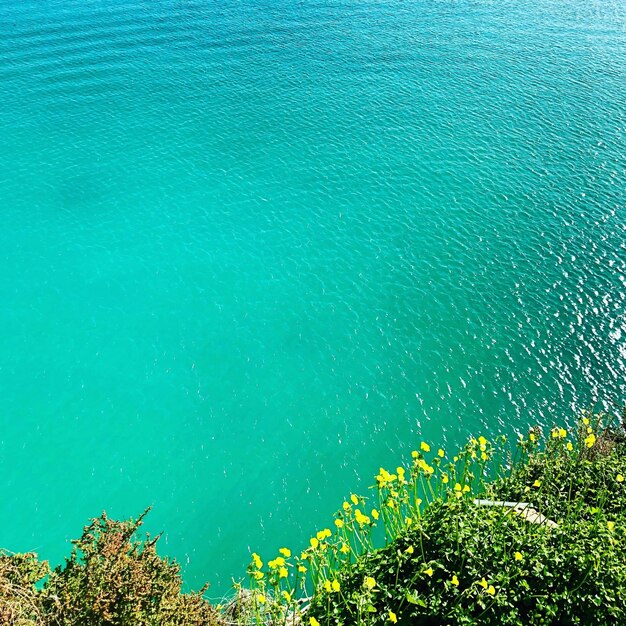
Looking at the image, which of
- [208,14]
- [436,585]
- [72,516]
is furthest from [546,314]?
[208,14]

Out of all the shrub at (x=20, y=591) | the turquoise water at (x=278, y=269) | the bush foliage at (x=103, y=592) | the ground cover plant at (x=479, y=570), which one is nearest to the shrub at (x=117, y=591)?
the bush foliage at (x=103, y=592)

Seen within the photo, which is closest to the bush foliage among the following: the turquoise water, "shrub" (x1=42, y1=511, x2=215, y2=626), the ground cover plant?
"shrub" (x1=42, y1=511, x2=215, y2=626)

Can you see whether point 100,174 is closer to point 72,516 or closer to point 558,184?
point 72,516

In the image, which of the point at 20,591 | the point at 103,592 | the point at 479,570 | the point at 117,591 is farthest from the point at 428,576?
the point at 20,591

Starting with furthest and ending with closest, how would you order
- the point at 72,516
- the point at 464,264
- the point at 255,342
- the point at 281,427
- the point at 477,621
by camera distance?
1. the point at 464,264
2. the point at 255,342
3. the point at 281,427
4. the point at 72,516
5. the point at 477,621

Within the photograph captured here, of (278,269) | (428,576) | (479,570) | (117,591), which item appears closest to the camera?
(479,570)

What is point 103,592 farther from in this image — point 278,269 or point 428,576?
point 278,269

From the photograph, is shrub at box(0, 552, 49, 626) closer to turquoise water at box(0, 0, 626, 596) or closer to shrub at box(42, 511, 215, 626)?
shrub at box(42, 511, 215, 626)

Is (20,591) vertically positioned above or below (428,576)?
below

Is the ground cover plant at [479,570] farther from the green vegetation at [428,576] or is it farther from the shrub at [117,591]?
the shrub at [117,591]
